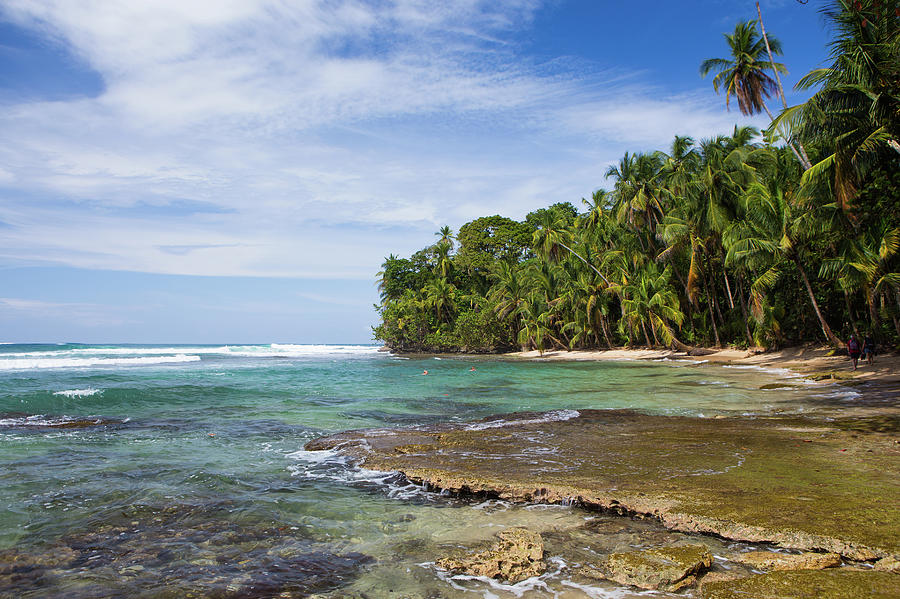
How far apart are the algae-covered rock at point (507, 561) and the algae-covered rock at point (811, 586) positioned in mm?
1210

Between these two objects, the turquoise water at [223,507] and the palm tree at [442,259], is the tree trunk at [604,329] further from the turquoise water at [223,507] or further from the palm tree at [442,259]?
the turquoise water at [223,507]

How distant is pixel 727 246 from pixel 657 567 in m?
26.9

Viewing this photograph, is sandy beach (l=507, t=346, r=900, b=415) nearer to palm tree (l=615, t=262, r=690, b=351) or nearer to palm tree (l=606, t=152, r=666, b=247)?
palm tree (l=615, t=262, r=690, b=351)

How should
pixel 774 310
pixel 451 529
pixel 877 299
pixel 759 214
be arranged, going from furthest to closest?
1. pixel 774 310
2. pixel 759 214
3. pixel 877 299
4. pixel 451 529

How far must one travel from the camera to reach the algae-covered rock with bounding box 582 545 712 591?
3613 millimetres

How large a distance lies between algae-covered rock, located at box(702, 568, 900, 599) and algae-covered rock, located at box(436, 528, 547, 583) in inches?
47.6

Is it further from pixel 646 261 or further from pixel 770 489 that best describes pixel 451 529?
pixel 646 261

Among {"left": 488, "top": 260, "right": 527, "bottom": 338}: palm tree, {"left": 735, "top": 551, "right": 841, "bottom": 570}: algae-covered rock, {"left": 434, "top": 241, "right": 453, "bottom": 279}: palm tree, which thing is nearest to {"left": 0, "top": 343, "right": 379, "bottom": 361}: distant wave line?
{"left": 434, "top": 241, "right": 453, "bottom": 279}: palm tree

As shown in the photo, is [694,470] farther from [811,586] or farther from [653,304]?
[653,304]

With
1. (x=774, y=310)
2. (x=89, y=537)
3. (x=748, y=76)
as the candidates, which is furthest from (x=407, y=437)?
(x=748, y=76)

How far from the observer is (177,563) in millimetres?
4402

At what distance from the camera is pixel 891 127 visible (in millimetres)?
13141

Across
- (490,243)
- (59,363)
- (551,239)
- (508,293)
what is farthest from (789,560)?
(490,243)

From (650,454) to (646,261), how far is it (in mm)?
33520
